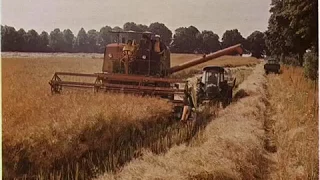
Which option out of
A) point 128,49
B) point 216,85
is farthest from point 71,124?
point 216,85

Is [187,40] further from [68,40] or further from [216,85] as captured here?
[216,85]

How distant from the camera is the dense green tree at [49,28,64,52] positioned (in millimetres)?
1713

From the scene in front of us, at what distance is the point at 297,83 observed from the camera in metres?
2.21

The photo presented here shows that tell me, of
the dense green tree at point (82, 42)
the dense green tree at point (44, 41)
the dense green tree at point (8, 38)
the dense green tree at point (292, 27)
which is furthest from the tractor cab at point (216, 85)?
the dense green tree at point (8, 38)

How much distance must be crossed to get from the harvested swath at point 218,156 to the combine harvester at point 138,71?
0.25 m

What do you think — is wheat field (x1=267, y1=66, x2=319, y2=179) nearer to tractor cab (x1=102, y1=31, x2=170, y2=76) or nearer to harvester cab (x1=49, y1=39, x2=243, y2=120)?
harvester cab (x1=49, y1=39, x2=243, y2=120)

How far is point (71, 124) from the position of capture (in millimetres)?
1788

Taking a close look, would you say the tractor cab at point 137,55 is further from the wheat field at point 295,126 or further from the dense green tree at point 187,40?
the wheat field at point 295,126

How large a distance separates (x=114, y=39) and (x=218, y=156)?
53 cm

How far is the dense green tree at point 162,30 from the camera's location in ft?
5.73

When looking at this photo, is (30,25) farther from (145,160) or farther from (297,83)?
(297,83)

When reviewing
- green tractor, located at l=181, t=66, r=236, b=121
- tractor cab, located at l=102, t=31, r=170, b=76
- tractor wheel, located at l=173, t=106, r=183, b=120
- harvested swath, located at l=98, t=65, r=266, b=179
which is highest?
tractor cab, located at l=102, t=31, r=170, b=76

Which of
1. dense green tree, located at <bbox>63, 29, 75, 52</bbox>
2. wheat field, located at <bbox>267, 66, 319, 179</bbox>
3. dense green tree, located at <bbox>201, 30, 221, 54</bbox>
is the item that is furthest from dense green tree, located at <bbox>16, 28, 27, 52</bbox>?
wheat field, located at <bbox>267, 66, 319, 179</bbox>

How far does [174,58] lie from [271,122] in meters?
0.53
